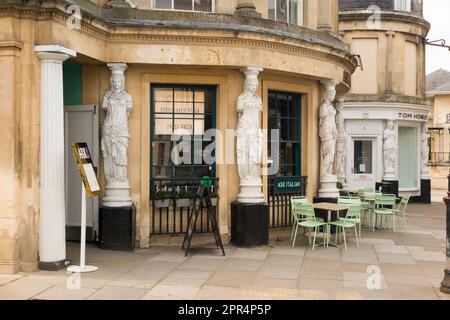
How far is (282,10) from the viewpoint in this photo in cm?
1207

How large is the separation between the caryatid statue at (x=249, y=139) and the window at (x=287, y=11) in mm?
1900

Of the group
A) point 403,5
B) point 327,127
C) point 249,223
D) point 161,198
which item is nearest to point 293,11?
point 327,127

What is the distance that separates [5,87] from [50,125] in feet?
2.82

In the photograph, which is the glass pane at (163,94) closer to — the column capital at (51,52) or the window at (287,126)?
the window at (287,126)

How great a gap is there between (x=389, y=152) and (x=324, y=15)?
10.8 metres

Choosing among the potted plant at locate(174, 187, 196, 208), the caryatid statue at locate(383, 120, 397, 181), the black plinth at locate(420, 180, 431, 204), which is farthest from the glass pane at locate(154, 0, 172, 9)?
the black plinth at locate(420, 180, 431, 204)

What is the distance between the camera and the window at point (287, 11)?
11.8 m

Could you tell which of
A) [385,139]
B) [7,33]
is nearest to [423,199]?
[385,139]

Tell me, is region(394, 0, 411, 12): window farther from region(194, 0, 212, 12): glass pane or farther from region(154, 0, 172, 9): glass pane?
region(154, 0, 172, 9): glass pane

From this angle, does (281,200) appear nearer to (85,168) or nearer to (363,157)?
(85,168)

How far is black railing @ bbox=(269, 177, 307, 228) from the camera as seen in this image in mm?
11750

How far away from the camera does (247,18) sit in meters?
10.8

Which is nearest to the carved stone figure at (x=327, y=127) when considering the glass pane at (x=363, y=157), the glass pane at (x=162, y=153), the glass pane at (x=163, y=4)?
the glass pane at (x=162, y=153)

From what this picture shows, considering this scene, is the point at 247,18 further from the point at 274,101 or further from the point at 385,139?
the point at 385,139
